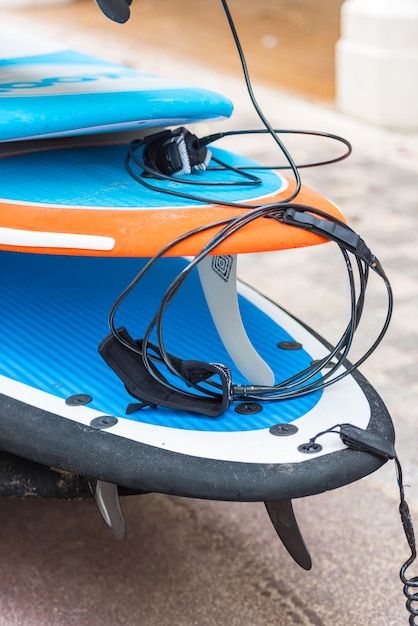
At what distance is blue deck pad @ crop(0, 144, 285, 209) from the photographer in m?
1.89

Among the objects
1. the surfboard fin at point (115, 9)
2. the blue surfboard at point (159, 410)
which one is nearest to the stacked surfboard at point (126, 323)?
the blue surfboard at point (159, 410)

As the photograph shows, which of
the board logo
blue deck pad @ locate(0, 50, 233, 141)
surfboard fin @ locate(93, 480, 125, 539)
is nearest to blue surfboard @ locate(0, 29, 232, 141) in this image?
blue deck pad @ locate(0, 50, 233, 141)

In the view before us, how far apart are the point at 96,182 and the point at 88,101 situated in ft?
0.75

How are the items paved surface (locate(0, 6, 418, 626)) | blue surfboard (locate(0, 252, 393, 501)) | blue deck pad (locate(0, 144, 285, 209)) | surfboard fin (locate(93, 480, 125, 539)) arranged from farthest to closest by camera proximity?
1. paved surface (locate(0, 6, 418, 626))
2. blue deck pad (locate(0, 144, 285, 209))
3. surfboard fin (locate(93, 480, 125, 539))
4. blue surfboard (locate(0, 252, 393, 501))

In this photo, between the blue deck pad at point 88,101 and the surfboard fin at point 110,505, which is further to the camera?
the blue deck pad at point 88,101

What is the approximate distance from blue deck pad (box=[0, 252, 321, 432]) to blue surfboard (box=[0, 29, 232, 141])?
1.37 feet

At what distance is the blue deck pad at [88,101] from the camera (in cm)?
204

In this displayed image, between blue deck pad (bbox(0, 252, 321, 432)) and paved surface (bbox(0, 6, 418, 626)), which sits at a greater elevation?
blue deck pad (bbox(0, 252, 321, 432))

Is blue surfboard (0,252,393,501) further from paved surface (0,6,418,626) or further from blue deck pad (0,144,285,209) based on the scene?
paved surface (0,6,418,626)

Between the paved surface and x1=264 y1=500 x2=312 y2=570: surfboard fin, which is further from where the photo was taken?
the paved surface

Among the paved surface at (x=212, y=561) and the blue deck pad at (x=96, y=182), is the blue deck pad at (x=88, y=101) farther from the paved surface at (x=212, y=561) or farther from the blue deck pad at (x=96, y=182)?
the paved surface at (x=212, y=561)

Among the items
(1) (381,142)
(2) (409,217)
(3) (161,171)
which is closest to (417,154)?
(1) (381,142)

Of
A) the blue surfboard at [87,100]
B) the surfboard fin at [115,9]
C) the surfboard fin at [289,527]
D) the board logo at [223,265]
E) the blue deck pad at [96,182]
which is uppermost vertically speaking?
the surfboard fin at [115,9]

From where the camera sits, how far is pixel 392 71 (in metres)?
5.73
